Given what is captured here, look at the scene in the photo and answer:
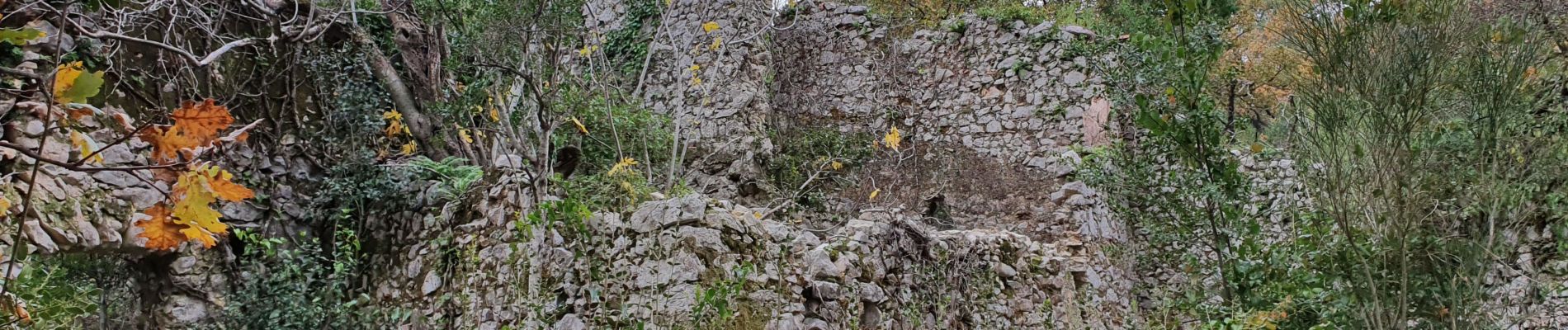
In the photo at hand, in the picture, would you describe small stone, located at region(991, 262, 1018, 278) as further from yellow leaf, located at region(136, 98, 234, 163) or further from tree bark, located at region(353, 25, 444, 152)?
yellow leaf, located at region(136, 98, 234, 163)

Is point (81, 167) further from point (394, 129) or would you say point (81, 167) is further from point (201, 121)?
point (394, 129)

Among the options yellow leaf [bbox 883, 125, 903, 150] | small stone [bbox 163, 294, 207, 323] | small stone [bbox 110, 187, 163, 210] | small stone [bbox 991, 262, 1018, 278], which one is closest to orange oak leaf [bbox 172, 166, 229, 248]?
small stone [bbox 110, 187, 163, 210]

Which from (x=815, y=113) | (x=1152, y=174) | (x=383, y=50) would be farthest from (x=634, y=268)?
(x=815, y=113)

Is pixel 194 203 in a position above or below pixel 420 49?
below

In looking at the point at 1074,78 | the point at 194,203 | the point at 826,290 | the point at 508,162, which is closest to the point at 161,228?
the point at 194,203

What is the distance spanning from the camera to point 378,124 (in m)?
5.25

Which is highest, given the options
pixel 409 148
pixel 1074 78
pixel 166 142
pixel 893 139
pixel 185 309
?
pixel 1074 78

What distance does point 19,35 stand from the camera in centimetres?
104

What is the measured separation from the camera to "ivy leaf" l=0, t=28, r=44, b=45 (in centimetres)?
101

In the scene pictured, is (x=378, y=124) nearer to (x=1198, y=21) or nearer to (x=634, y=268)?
(x=634, y=268)

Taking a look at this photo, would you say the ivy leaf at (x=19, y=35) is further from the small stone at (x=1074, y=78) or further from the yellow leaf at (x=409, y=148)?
the small stone at (x=1074, y=78)

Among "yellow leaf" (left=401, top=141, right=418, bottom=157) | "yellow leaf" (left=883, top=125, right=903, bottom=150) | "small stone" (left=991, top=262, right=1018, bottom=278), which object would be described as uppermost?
"yellow leaf" (left=883, top=125, right=903, bottom=150)

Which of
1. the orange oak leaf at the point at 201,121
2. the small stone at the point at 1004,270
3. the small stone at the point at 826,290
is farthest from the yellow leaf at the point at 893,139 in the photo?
the orange oak leaf at the point at 201,121

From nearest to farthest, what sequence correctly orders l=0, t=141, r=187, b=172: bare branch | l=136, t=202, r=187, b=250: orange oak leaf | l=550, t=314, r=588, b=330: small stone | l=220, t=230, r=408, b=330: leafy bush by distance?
l=0, t=141, r=187, b=172: bare branch, l=136, t=202, r=187, b=250: orange oak leaf, l=550, t=314, r=588, b=330: small stone, l=220, t=230, r=408, b=330: leafy bush
